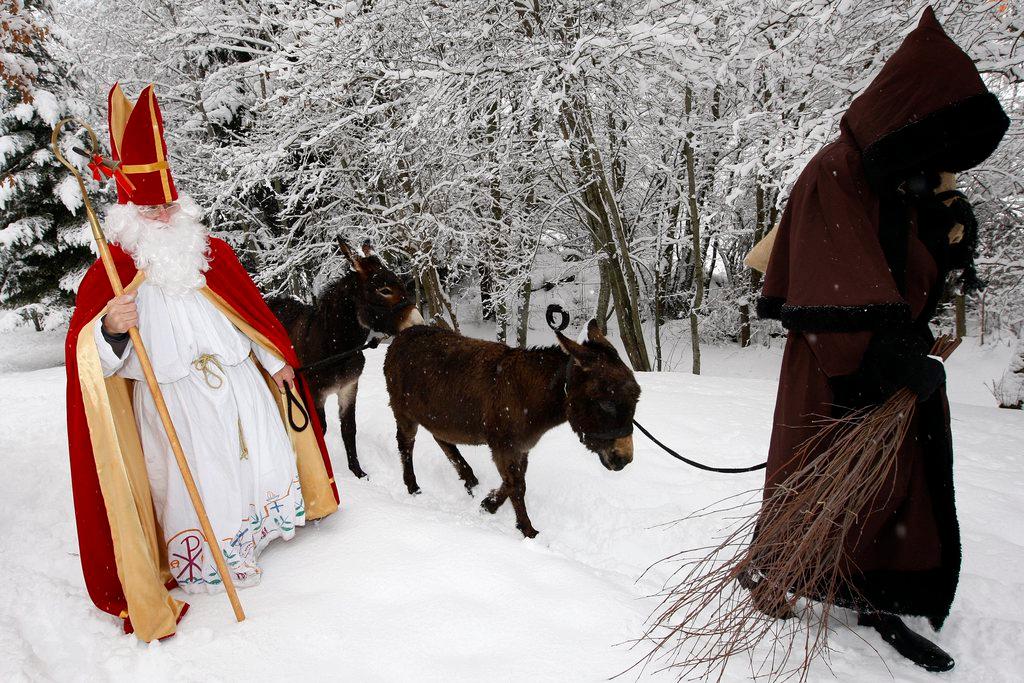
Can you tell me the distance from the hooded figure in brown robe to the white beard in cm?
294

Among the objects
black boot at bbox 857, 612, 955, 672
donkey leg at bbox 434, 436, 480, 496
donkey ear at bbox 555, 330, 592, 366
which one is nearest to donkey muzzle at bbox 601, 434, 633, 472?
donkey ear at bbox 555, 330, 592, 366

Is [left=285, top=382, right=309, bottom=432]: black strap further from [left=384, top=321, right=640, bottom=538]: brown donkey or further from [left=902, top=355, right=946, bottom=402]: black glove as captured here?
[left=902, top=355, right=946, bottom=402]: black glove

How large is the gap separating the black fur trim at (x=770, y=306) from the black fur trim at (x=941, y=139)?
0.60m

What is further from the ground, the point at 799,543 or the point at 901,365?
the point at 901,365

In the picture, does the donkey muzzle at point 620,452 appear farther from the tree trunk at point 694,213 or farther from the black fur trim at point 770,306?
the tree trunk at point 694,213

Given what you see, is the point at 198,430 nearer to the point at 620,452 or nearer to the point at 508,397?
the point at 508,397

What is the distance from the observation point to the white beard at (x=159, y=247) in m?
2.99

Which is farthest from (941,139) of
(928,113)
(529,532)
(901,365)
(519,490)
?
(529,532)

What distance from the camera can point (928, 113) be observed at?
2.03 meters

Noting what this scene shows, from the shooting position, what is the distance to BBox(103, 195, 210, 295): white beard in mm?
2988

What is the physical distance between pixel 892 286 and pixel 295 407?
3.29 m

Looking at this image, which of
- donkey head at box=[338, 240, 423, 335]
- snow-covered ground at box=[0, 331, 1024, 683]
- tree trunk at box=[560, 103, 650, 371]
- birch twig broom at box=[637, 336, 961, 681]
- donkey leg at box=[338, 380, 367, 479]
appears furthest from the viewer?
tree trunk at box=[560, 103, 650, 371]

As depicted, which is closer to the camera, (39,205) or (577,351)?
(577,351)

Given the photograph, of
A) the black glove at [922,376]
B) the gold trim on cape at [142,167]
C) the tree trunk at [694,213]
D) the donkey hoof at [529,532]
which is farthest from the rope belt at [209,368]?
the tree trunk at [694,213]
